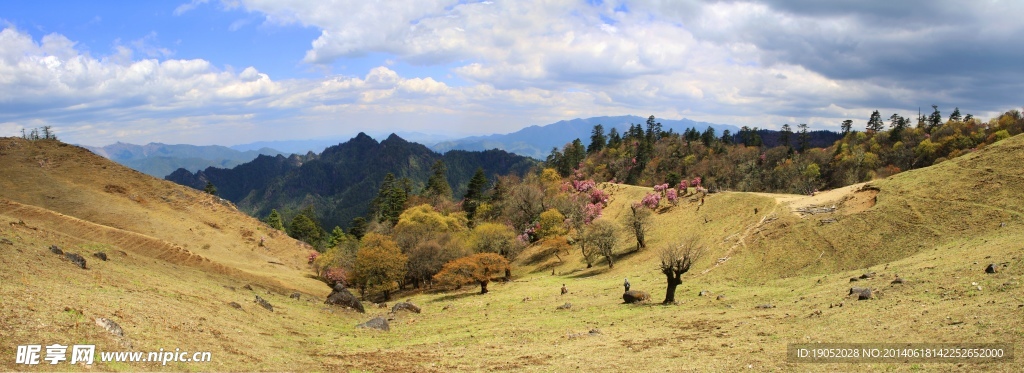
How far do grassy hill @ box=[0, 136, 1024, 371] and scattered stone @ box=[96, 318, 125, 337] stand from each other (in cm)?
43

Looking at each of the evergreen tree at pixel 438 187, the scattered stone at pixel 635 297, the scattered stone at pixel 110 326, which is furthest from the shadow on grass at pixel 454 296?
the evergreen tree at pixel 438 187

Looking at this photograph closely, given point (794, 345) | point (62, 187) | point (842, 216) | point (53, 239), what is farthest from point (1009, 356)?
point (62, 187)

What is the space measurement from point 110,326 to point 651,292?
3095cm

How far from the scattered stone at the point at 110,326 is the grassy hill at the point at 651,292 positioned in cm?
43

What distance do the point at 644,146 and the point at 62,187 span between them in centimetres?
12427

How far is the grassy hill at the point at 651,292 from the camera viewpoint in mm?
16531

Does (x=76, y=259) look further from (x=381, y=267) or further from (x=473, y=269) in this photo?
(x=473, y=269)

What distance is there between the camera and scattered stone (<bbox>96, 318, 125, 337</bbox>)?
15458 mm

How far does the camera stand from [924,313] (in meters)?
17.9

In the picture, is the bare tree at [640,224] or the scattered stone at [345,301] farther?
the bare tree at [640,224]

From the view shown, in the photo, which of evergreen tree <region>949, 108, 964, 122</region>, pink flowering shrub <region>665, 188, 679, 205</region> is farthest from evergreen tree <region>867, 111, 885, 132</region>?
pink flowering shrub <region>665, 188, 679, 205</region>

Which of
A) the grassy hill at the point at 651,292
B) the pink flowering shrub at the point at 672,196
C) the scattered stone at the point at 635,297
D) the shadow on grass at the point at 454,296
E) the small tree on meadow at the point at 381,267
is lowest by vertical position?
the shadow on grass at the point at 454,296

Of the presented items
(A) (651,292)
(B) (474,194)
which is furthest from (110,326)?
(B) (474,194)

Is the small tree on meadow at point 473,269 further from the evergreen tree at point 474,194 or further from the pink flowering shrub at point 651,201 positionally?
the evergreen tree at point 474,194
